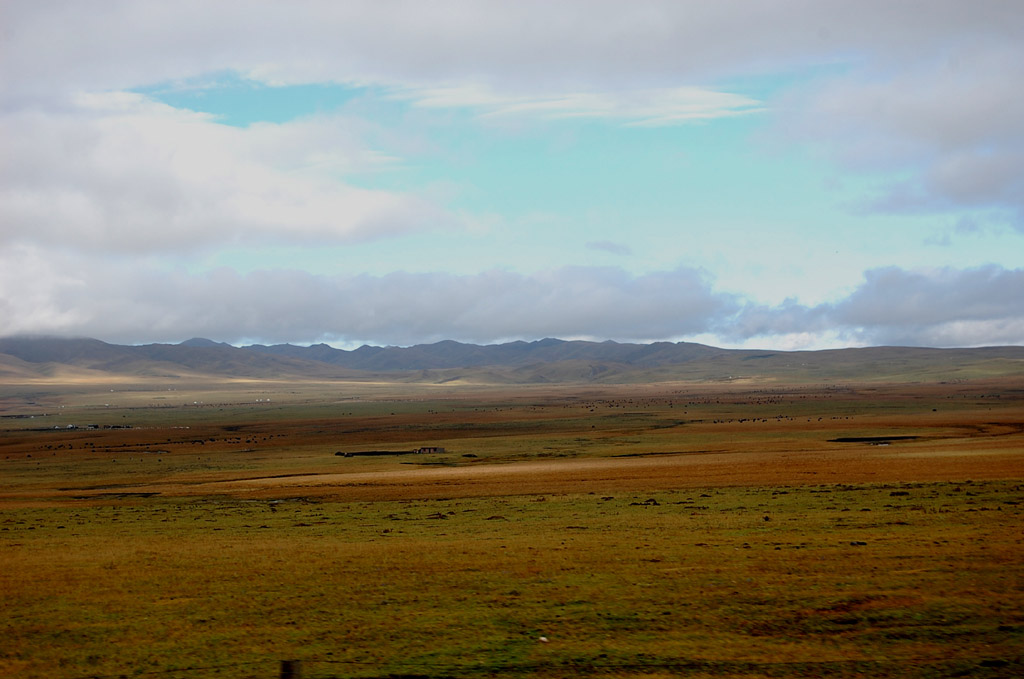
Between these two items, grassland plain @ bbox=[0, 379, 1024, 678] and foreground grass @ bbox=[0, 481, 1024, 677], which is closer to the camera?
foreground grass @ bbox=[0, 481, 1024, 677]

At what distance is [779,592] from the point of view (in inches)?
704

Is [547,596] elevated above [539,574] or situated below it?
above

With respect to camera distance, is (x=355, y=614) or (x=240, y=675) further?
(x=355, y=614)

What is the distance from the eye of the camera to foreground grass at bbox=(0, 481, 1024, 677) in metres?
14.6

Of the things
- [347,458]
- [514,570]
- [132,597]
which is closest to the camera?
[132,597]

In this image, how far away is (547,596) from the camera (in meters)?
18.6

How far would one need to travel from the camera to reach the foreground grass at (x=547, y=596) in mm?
14570

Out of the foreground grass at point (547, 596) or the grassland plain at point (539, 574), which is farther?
the grassland plain at point (539, 574)

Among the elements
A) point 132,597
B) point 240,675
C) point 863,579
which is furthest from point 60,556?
point 863,579

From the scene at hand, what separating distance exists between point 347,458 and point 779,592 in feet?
205

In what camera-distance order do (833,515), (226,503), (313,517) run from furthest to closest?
1. (226,503)
2. (313,517)
3. (833,515)

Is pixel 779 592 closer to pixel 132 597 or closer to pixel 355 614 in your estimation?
pixel 355 614

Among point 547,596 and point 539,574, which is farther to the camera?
point 539,574

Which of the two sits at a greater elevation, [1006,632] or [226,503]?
[1006,632]
